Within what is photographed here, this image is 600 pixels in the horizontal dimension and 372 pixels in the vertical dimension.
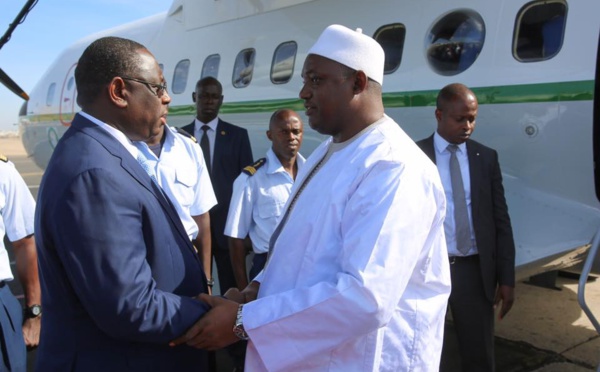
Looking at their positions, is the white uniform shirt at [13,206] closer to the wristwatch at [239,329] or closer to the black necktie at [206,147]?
the wristwatch at [239,329]

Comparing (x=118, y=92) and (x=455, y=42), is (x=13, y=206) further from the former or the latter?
(x=455, y=42)

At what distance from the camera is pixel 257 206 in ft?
11.5

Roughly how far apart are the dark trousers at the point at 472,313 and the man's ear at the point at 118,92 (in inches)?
88.1

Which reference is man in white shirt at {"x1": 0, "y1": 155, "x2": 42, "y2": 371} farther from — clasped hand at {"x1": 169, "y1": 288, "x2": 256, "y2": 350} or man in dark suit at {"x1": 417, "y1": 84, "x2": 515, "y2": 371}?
man in dark suit at {"x1": 417, "y1": 84, "x2": 515, "y2": 371}

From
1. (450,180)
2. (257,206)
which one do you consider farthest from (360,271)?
(257,206)

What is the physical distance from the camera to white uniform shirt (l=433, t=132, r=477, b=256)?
3.21m

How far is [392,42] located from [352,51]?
3.22 metres

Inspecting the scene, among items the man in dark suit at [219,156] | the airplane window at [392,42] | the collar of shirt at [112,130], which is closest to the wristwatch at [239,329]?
the collar of shirt at [112,130]

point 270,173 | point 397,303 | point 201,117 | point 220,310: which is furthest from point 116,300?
point 201,117

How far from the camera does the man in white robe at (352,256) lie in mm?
1519

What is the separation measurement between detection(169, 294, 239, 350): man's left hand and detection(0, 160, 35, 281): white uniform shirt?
4.61 feet

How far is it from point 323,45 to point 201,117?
117 inches

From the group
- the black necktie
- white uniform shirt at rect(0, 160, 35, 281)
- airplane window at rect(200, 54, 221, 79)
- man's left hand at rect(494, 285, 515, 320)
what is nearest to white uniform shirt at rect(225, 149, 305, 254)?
the black necktie

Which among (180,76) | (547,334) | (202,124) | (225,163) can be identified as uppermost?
(180,76)
